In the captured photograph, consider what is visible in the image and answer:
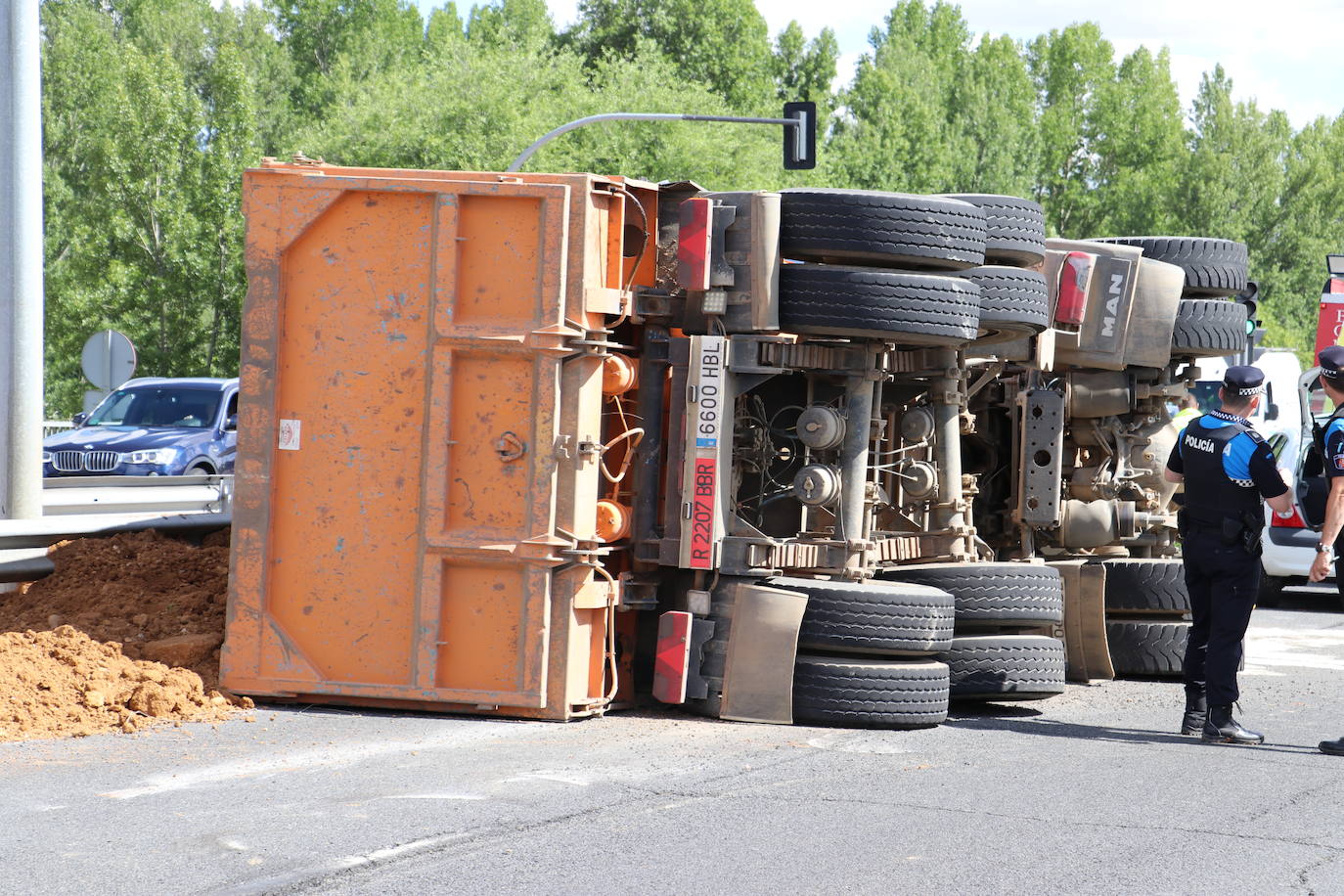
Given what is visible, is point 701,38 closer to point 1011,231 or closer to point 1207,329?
point 1207,329

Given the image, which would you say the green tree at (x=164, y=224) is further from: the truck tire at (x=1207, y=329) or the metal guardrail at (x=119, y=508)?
the truck tire at (x=1207, y=329)

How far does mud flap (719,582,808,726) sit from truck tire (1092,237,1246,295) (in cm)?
428

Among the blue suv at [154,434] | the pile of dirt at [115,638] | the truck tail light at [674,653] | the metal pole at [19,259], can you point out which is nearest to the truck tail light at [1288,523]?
the truck tail light at [674,653]

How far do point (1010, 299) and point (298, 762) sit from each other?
4572 mm

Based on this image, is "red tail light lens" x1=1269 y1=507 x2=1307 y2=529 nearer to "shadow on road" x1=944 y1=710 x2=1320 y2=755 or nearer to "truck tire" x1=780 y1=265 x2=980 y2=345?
Result: "shadow on road" x1=944 y1=710 x2=1320 y2=755

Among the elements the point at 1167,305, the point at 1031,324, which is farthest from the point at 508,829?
the point at 1167,305

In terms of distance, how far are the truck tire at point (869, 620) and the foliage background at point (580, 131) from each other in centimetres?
2987

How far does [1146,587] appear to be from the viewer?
32.8 feet

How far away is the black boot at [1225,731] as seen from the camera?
25.9ft

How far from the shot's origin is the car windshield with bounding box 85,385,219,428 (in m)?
21.2

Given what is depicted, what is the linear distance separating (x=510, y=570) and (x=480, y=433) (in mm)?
675

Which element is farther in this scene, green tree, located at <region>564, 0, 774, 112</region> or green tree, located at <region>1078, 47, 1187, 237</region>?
green tree, located at <region>1078, 47, 1187, 237</region>

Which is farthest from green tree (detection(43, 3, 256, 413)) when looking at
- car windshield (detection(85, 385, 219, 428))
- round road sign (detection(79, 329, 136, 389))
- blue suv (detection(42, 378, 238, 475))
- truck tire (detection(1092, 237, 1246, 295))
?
truck tire (detection(1092, 237, 1246, 295))

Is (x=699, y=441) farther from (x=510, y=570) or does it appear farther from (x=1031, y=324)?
(x=1031, y=324)
